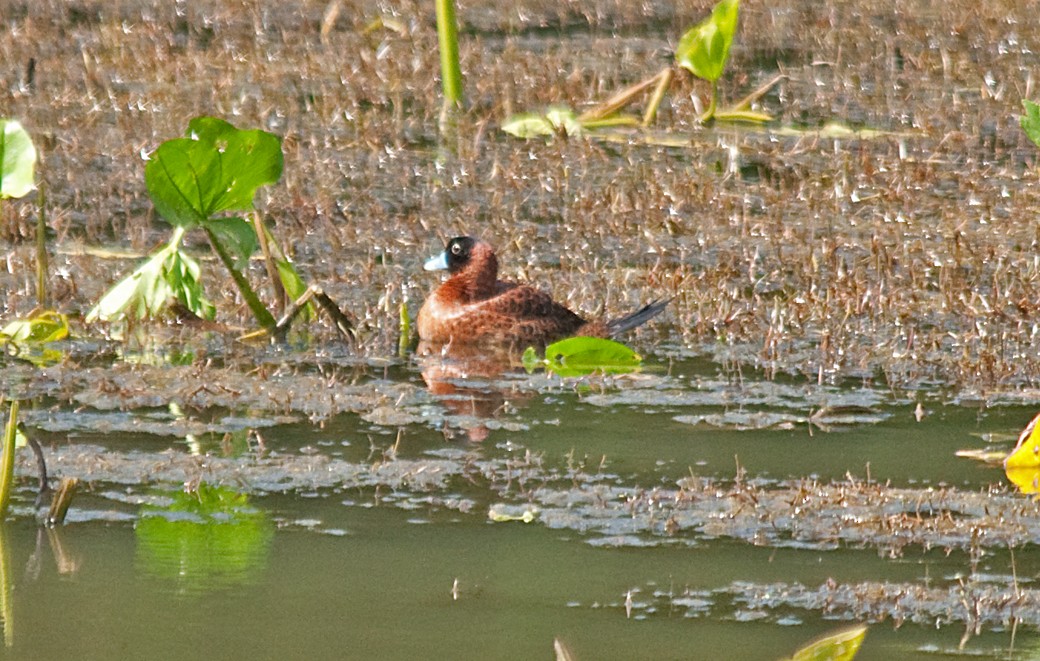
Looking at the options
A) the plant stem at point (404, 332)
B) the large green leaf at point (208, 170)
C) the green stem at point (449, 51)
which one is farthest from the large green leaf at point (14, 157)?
the green stem at point (449, 51)

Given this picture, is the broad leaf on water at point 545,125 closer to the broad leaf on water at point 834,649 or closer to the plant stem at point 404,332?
the plant stem at point 404,332

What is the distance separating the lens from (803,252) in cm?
874

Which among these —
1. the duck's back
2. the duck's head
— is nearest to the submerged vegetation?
the duck's back

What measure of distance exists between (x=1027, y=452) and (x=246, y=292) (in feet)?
8.84

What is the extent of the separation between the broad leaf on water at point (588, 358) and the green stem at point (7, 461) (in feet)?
7.73

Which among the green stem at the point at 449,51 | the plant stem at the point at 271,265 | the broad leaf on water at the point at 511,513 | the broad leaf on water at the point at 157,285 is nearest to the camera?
the broad leaf on water at the point at 511,513

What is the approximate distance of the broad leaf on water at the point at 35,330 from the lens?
7.04 metres

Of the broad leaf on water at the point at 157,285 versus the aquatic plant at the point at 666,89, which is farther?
the aquatic plant at the point at 666,89

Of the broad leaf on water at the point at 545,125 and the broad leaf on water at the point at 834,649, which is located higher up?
the broad leaf on water at the point at 545,125

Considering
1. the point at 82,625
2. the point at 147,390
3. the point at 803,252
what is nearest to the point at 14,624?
the point at 82,625

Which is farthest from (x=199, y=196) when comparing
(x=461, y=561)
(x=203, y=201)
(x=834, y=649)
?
(x=834, y=649)

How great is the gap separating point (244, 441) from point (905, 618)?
2.17 meters

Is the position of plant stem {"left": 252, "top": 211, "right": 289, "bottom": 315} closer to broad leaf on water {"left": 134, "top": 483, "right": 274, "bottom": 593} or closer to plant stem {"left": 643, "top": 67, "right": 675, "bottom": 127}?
broad leaf on water {"left": 134, "top": 483, "right": 274, "bottom": 593}

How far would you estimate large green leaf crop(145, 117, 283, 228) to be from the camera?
22.3ft
